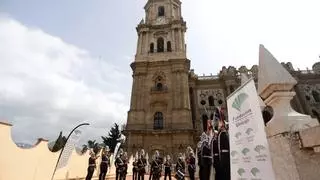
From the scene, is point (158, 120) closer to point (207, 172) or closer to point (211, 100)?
point (211, 100)

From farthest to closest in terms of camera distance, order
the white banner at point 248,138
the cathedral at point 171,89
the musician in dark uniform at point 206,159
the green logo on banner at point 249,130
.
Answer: the cathedral at point 171,89 → the musician in dark uniform at point 206,159 → the green logo on banner at point 249,130 → the white banner at point 248,138

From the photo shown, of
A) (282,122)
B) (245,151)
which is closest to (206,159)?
(282,122)

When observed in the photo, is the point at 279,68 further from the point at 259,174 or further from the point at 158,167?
the point at 158,167

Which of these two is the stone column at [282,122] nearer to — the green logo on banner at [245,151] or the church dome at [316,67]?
A: the green logo on banner at [245,151]

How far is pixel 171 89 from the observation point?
87.2 feet

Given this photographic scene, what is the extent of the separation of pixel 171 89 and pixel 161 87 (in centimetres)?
157

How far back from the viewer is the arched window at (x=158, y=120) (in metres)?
25.3

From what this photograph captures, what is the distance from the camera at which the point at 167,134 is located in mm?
23688

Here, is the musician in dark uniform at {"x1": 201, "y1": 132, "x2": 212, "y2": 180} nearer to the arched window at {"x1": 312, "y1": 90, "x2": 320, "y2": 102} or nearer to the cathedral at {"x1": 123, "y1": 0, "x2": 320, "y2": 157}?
the cathedral at {"x1": 123, "y1": 0, "x2": 320, "y2": 157}

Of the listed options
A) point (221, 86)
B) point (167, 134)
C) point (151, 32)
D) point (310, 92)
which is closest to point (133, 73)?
point (151, 32)

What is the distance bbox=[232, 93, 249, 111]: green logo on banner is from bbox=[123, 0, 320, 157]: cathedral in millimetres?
20554

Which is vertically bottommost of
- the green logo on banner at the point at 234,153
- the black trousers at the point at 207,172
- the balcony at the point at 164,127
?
the black trousers at the point at 207,172

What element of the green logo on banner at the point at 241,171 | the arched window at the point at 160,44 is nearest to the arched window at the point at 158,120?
the arched window at the point at 160,44

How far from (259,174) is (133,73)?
26744mm
